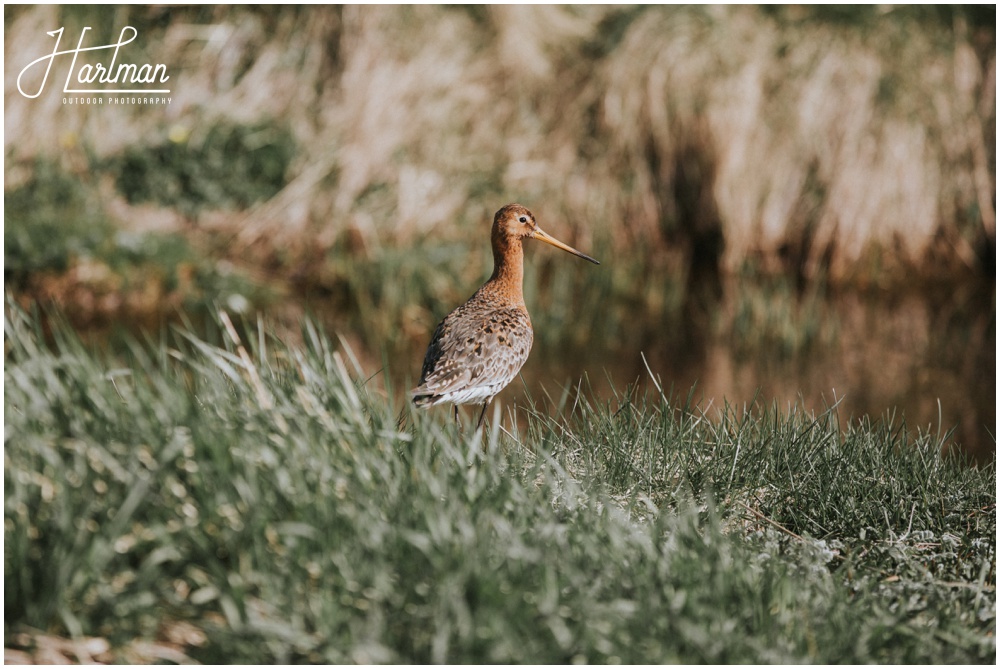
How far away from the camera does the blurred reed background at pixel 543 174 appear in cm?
818

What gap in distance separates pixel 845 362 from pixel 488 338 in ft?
12.0

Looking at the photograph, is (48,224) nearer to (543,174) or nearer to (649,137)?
(543,174)

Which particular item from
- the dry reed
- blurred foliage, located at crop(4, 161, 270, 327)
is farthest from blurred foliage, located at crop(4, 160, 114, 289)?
the dry reed

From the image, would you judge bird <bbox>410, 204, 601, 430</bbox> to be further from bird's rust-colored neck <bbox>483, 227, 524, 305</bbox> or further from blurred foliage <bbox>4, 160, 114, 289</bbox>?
blurred foliage <bbox>4, 160, 114, 289</bbox>

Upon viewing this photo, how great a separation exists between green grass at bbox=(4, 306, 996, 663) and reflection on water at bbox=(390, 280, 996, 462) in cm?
299

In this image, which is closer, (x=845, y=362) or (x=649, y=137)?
(x=845, y=362)

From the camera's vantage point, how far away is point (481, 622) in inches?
102

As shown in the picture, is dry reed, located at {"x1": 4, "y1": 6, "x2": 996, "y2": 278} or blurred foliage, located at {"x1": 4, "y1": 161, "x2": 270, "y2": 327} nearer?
blurred foliage, located at {"x1": 4, "y1": 161, "x2": 270, "y2": 327}

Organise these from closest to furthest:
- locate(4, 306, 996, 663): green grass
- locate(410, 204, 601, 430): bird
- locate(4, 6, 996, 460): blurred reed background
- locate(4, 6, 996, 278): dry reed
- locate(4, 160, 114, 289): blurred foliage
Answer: locate(4, 306, 996, 663): green grass < locate(410, 204, 601, 430): bird < locate(4, 160, 114, 289): blurred foliage < locate(4, 6, 996, 460): blurred reed background < locate(4, 6, 996, 278): dry reed

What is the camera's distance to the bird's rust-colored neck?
5023 mm

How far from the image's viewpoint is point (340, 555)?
2.61 meters

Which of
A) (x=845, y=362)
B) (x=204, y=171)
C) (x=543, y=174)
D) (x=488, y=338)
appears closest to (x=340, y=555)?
(x=488, y=338)

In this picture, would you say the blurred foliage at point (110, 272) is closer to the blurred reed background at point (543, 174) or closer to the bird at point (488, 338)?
the blurred reed background at point (543, 174)

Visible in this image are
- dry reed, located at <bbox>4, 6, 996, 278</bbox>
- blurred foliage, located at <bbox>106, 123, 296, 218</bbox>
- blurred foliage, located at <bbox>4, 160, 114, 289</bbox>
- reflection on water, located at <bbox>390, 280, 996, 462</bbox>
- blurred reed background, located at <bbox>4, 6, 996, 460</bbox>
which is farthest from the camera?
blurred foliage, located at <bbox>106, 123, 296, 218</bbox>
